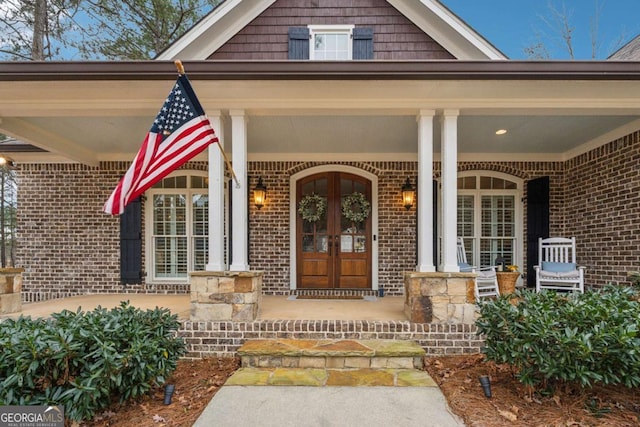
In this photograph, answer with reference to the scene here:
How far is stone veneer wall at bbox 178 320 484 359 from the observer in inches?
130

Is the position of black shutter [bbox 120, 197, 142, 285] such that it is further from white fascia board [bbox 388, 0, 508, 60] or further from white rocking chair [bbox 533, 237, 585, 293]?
white rocking chair [bbox 533, 237, 585, 293]

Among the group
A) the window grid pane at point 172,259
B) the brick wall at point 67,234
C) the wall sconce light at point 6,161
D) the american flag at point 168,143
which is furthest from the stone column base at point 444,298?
the wall sconce light at point 6,161

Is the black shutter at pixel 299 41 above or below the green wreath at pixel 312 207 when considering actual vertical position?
above

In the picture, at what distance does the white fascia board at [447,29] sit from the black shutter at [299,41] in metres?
1.50

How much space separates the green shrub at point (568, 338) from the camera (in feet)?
6.91

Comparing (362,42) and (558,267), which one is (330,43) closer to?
(362,42)

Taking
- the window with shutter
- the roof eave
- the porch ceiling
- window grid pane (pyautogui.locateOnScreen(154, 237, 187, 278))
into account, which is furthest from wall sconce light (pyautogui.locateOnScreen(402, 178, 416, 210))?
window grid pane (pyautogui.locateOnScreen(154, 237, 187, 278))

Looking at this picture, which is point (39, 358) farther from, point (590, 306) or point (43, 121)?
point (590, 306)

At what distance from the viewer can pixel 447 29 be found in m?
4.98

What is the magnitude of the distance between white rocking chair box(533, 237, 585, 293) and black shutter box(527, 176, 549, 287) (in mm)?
190

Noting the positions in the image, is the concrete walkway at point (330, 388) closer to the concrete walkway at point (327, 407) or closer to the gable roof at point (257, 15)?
the concrete walkway at point (327, 407)

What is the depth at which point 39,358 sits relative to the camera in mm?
2129

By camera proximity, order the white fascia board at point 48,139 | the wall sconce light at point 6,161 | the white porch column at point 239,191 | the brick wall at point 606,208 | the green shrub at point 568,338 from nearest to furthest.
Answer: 1. the green shrub at point 568,338
2. the white porch column at point 239,191
3. the white fascia board at point 48,139
4. the brick wall at point 606,208
5. the wall sconce light at point 6,161

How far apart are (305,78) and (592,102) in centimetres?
311
